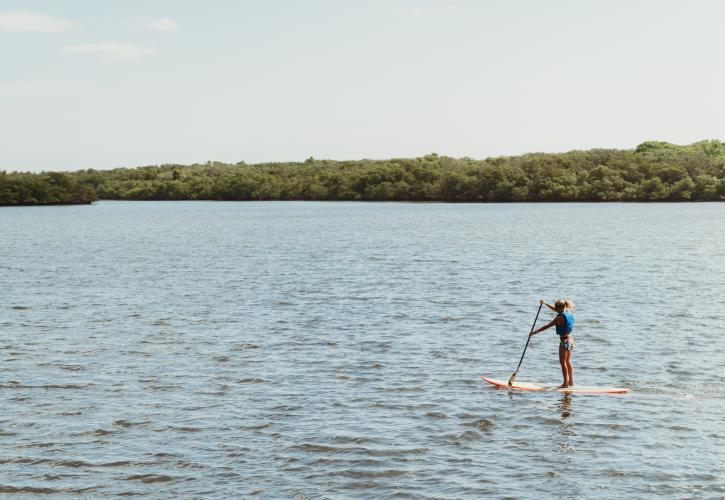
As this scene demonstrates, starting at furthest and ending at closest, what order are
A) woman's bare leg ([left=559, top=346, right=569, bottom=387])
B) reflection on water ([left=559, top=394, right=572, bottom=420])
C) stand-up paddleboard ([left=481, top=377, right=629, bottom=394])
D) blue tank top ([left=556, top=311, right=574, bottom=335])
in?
1. blue tank top ([left=556, top=311, right=574, bottom=335])
2. woman's bare leg ([left=559, top=346, right=569, bottom=387])
3. stand-up paddleboard ([left=481, top=377, right=629, bottom=394])
4. reflection on water ([left=559, top=394, right=572, bottom=420])

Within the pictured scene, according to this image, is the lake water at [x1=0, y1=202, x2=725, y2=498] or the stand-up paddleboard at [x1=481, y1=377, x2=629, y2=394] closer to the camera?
the lake water at [x1=0, y1=202, x2=725, y2=498]

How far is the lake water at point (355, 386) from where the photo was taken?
67.1 ft

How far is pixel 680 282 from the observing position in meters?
61.4

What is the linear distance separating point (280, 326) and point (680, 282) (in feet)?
106

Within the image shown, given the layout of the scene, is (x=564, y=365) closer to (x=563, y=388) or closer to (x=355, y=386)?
(x=563, y=388)

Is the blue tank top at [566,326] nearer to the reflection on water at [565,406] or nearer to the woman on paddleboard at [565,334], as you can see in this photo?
the woman on paddleboard at [565,334]

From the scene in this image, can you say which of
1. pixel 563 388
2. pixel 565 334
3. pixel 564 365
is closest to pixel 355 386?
pixel 563 388

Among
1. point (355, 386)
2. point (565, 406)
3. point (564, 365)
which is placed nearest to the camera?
point (565, 406)

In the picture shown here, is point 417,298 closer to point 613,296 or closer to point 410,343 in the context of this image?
point 613,296

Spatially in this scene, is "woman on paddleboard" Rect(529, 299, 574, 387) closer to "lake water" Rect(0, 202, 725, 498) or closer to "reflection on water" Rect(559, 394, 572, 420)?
"reflection on water" Rect(559, 394, 572, 420)

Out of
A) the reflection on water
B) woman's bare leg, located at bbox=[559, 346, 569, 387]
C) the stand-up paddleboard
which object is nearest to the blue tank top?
woman's bare leg, located at bbox=[559, 346, 569, 387]

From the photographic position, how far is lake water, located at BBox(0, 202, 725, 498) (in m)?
20.4

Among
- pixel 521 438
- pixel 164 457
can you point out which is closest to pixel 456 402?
pixel 521 438

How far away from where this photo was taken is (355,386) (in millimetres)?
29109
